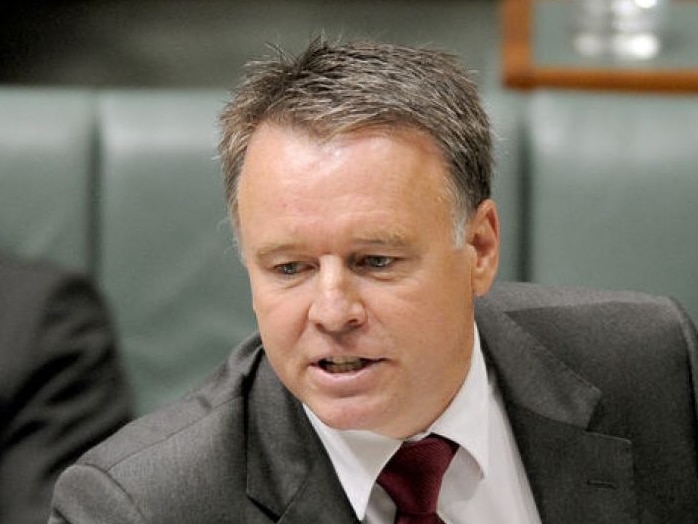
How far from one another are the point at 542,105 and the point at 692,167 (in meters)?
0.22

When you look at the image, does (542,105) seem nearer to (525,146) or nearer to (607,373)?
(525,146)

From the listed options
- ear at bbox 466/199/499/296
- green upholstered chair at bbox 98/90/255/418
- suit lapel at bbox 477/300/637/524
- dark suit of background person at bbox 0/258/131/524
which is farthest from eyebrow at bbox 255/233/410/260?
green upholstered chair at bbox 98/90/255/418

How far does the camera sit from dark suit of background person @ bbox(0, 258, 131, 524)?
1.61 meters

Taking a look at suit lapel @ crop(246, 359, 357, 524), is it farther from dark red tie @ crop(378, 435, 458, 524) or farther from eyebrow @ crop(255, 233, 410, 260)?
eyebrow @ crop(255, 233, 410, 260)

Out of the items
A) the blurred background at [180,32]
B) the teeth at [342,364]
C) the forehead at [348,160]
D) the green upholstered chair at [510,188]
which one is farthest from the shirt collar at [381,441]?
the blurred background at [180,32]

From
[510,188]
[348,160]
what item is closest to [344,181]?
[348,160]

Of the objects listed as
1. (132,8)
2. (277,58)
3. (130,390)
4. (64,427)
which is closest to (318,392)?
(277,58)

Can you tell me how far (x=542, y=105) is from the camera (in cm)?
202

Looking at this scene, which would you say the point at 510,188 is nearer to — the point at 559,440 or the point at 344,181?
the point at 559,440

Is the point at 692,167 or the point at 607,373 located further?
the point at 692,167

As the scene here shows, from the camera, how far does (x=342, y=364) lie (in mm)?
1190

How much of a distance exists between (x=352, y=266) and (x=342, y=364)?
0.08 m

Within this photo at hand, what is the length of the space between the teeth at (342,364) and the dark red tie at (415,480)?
0.12 metres

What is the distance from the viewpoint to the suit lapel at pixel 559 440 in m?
1.39
